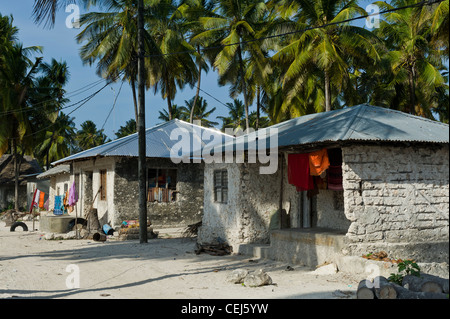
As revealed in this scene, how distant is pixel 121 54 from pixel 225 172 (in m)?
9.23

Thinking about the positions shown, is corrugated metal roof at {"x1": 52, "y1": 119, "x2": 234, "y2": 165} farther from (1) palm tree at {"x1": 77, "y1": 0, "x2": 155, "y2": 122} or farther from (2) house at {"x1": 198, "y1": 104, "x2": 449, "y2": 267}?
(2) house at {"x1": 198, "y1": 104, "x2": 449, "y2": 267}

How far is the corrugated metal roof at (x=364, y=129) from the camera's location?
→ 9656mm

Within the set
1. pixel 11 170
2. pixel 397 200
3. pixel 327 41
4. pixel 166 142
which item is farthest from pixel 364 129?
pixel 11 170

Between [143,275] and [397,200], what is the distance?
5345mm

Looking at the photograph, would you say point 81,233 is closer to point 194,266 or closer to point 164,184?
point 164,184

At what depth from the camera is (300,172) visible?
1122cm

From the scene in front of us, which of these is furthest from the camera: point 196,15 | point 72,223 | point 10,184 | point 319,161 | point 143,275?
point 10,184

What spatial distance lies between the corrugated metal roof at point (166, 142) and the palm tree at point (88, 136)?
4586 cm

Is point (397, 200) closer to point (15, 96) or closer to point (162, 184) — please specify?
point (162, 184)

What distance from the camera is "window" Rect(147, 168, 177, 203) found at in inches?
794

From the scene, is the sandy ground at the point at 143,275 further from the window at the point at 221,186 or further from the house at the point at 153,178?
the house at the point at 153,178

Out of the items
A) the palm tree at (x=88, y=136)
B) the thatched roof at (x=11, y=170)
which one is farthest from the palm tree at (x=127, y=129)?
the thatched roof at (x=11, y=170)

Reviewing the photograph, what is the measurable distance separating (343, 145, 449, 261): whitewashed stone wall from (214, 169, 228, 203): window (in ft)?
15.0

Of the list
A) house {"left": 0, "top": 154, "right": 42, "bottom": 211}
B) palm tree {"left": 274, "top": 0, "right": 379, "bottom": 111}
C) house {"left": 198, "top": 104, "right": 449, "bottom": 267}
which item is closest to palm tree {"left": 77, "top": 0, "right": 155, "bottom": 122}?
palm tree {"left": 274, "top": 0, "right": 379, "bottom": 111}
